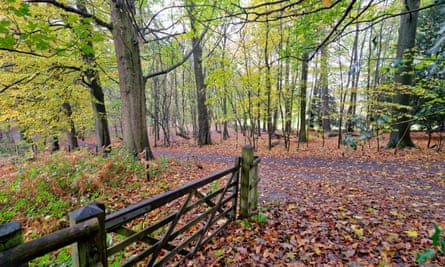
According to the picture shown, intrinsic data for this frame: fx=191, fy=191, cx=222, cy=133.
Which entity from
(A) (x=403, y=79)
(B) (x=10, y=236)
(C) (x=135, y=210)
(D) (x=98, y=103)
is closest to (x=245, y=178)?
(C) (x=135, y=210)

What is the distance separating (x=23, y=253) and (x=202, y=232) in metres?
2.00

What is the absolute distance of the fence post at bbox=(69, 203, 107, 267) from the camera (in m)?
1.42

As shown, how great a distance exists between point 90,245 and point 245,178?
244cm

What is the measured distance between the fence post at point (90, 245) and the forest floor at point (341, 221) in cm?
148

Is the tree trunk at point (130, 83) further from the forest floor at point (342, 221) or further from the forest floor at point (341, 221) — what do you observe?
the forest floor at point (342, 221)

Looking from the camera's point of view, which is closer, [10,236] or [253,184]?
[10,236]

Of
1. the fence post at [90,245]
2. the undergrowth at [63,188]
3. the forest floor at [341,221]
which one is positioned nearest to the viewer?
the fence post at [90,245]

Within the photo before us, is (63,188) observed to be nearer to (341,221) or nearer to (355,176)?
(341,221)

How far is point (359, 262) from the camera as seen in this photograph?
97.7 inches

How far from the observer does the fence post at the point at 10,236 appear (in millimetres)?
1072

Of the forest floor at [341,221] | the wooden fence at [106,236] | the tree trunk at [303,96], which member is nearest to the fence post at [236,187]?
the wooden fence at [106,236]

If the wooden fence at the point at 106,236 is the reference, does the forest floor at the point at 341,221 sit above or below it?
below

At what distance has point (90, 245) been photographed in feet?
4.76

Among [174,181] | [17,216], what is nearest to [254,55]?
[174,181]
